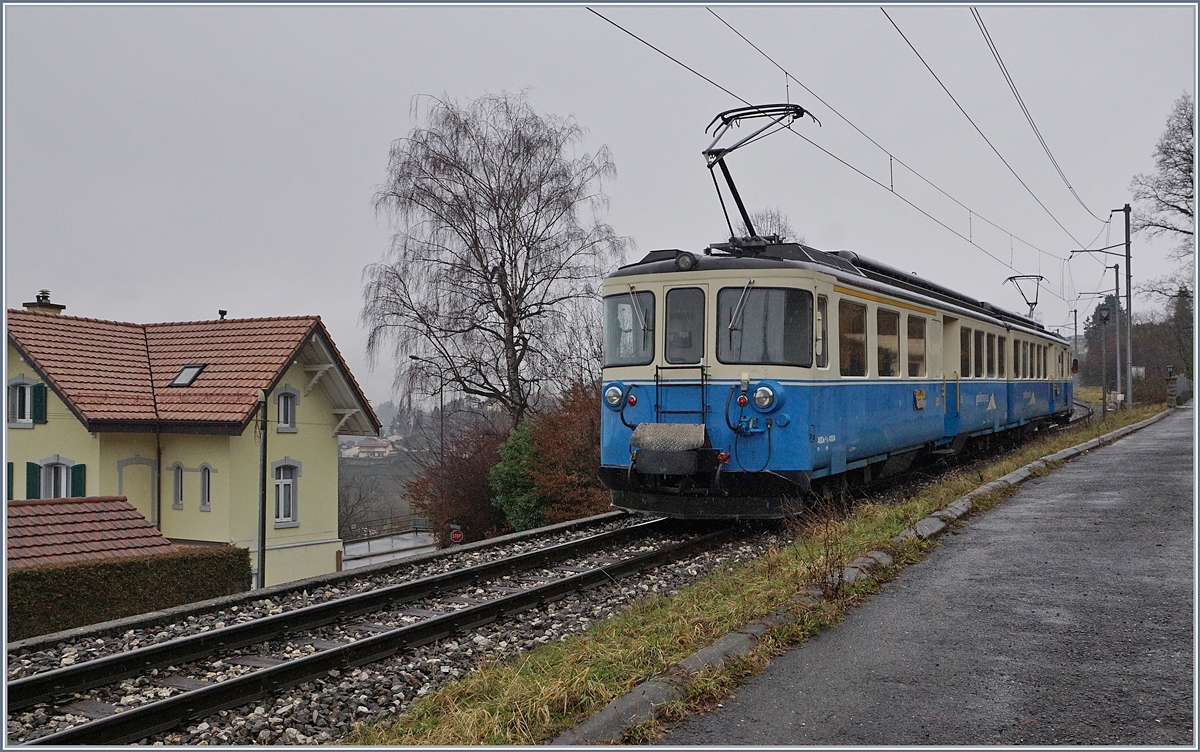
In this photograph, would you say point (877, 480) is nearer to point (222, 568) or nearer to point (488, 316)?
point (222, 568)

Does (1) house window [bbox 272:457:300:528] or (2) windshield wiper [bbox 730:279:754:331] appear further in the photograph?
(1) house window [bbox 272:457:300:528]

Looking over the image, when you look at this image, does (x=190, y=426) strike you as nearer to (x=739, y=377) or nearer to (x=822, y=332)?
(x=739, y=377)

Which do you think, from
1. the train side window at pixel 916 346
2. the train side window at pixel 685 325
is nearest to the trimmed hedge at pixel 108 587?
the train side window at pixel 685 325

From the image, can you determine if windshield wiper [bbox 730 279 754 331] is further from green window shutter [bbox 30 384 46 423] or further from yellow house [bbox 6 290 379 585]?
green window shutter [bbox 30 384 46 423]

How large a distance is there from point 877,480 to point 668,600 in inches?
246

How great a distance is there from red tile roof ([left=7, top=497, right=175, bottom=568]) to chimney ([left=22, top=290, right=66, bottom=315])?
40.1ft

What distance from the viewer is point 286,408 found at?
25.1 meters

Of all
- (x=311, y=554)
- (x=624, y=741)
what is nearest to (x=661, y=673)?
(x=624, y=741)

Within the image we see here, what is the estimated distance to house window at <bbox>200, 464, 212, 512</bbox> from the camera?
23156mm

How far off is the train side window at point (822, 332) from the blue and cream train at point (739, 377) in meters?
0.02

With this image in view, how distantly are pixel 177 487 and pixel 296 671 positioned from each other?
64.8 feet

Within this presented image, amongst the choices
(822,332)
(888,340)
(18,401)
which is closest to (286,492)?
(18,401)

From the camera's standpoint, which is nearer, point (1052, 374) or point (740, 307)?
point (740, 307)

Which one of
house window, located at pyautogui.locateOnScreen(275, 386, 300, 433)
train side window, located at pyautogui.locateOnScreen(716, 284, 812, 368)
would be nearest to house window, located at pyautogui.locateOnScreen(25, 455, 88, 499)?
house window, located at pyautogui.locateOnScreen(275, 386, 300, 433)
